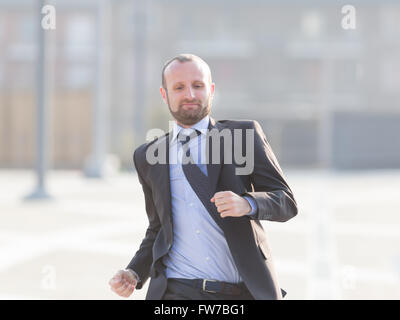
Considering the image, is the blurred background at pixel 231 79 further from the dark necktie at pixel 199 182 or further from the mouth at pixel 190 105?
the mouth at pixel 190 105

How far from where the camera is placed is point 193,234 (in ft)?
7.75

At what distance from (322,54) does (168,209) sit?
3200cm

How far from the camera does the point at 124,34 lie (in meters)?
33.0

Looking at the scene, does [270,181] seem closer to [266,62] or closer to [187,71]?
[187,71]

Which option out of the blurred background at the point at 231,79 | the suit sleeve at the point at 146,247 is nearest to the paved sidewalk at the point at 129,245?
the suit sleeve at the point at 146,247

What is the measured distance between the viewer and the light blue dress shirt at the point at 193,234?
7.67 feet

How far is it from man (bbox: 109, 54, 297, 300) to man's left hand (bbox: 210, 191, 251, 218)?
0.11 ft

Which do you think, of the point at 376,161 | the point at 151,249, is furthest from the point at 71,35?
the point at 151,249

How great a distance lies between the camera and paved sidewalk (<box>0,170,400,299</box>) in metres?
6.08

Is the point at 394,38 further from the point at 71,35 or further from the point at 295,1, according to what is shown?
the point at 71,35

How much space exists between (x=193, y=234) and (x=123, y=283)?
1.27ft

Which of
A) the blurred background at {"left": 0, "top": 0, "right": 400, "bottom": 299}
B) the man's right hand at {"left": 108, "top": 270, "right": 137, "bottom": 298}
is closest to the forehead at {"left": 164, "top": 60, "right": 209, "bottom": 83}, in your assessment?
the man's right hand at {"left": 108, "top": 270, "right": 137, "bottom": 298}

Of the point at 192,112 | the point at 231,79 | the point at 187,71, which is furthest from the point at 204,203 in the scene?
the point at 231,79

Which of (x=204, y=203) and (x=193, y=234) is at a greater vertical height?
(x=204, y=203)
